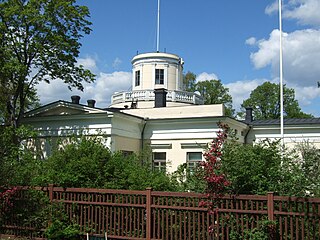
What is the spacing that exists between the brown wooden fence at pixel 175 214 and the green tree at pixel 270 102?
160 ft

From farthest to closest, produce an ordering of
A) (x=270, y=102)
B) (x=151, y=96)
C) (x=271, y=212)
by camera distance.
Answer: (x=270, y=102) → (x=151, y=96) → (x=271, y=212)

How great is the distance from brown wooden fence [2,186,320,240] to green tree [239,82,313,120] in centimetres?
4865

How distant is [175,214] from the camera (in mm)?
9922

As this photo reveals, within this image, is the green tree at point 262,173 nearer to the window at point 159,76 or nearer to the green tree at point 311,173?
the green tree at point 311,173

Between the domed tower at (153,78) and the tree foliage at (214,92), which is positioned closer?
the domed tower at (153,78)

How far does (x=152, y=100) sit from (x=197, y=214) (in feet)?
82.4

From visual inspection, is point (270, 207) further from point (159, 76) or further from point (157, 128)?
point (159, 76)

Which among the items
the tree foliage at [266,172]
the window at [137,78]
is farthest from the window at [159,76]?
the tree foliage at [266,172]

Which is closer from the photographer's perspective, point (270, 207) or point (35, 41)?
point (270, 207)

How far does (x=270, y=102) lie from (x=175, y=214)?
164ft

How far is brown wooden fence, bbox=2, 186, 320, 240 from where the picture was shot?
867 cm

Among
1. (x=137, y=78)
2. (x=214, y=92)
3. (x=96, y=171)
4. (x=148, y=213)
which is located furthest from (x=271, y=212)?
(x=214, y=92)

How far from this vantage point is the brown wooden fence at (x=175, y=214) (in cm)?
867

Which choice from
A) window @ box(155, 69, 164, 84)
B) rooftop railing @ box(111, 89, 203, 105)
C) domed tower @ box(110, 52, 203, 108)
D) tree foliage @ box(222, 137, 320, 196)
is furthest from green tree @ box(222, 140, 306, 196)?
window @ box(155, 69, 164, 84)
